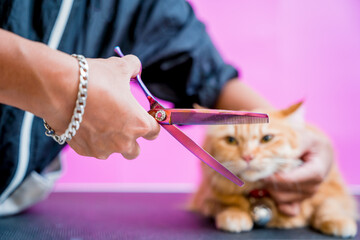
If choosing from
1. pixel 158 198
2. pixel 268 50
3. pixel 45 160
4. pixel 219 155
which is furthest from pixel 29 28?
pixel 268 50

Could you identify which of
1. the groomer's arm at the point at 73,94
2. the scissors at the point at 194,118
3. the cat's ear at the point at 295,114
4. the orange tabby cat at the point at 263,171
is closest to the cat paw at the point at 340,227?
the orange tabby cat at the point at 263,171

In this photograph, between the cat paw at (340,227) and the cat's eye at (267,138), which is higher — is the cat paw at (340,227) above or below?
below

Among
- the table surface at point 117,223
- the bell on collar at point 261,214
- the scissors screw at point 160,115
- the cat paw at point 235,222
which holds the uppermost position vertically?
the scissors screw at point 160,115

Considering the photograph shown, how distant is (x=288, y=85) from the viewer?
63.5 inches

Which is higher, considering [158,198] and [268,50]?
[268,50]

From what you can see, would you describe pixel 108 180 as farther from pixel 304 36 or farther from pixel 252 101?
pixel 304 36

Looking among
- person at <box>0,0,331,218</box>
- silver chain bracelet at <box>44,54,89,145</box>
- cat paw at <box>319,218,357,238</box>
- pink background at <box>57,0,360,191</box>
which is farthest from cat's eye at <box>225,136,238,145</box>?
pink background at <box>57,0,360,191</box>

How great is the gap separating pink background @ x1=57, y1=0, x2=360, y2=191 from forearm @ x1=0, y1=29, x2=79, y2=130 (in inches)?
45.0

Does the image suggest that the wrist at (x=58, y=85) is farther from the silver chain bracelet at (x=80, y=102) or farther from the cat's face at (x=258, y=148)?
the cat's face at (x=258, y=148)

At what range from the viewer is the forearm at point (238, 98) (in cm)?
85

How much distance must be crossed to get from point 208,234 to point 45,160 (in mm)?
400

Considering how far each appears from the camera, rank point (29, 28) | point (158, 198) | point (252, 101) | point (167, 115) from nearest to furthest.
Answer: point (167, 115)
point (29, 28)
point (252, 101)
point (158, 198)

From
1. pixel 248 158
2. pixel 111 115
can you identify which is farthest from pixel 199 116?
pixel 248 158

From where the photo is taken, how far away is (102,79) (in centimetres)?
40
